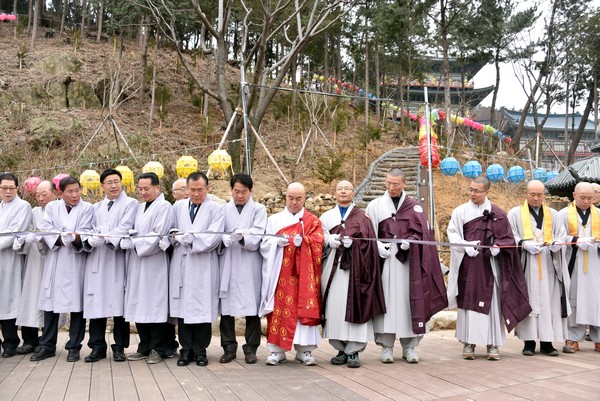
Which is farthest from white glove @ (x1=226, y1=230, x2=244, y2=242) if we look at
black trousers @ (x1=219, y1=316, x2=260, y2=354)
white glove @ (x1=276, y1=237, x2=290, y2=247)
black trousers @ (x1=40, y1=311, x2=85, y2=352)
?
black trousers @ (x1=40, y1=311, x2=85, y2=352)

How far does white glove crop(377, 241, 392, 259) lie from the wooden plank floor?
1.04 meters

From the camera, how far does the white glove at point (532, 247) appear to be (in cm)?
599

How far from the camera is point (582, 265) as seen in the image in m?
6.40

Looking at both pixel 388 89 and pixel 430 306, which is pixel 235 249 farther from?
pixel 388 89

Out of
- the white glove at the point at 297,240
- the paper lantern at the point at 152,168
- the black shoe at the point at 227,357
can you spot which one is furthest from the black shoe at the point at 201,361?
the paper lantern at the point at 152,168

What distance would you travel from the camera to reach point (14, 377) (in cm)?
476

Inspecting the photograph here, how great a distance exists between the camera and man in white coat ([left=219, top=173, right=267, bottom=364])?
5414 millimetres

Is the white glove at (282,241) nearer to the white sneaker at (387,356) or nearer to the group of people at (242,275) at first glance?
the group of people at (242,275)

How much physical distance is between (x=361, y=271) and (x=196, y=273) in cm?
155

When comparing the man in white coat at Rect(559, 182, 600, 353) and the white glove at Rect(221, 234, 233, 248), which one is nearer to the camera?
the white glove at Rect(221, 234, 233, 248)

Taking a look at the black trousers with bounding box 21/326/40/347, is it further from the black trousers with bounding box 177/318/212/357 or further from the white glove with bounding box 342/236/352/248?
the white glove with bounding box 342/236/352/248

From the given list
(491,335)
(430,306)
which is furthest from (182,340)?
(491,335)

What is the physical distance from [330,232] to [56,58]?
21.2 meters

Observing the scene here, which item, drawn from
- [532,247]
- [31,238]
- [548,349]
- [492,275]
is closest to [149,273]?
[31,238]
